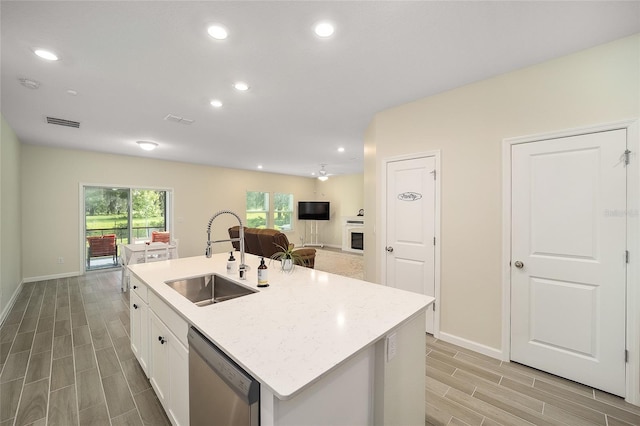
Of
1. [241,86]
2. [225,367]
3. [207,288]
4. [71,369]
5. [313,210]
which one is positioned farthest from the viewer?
[313,210]

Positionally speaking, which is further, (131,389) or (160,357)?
(131,389)

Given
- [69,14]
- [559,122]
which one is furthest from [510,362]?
[69,14]

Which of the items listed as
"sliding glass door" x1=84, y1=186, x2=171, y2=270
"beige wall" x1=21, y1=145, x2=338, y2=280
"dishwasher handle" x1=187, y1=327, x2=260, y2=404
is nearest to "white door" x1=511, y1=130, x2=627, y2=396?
"dishwasher handle" x1=187, y1=327, x2=260, y2=404

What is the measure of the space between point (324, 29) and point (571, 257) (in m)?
2.61

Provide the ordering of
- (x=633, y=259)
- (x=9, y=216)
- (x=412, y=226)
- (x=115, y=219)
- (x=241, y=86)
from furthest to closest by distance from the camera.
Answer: (x=115, y=219)
(x=9, y=216)
(x=412, y=226)
(x=241, y=86)
(x=633, y=259)

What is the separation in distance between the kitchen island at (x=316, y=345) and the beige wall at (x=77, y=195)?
5.07m

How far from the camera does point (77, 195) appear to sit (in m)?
5.34

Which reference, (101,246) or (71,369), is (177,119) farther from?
(101,246)

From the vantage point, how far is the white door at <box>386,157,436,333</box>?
9.32 ft

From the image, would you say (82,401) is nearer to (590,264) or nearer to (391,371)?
(391,371)

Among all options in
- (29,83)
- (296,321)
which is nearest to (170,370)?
(296,321)

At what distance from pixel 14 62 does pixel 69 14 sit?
105 cm

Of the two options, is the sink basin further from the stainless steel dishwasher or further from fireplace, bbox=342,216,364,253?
fireplace, bbox=342,216,364,253

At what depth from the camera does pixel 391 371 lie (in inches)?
48.8
